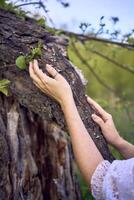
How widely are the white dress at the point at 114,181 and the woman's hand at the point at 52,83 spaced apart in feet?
1.21

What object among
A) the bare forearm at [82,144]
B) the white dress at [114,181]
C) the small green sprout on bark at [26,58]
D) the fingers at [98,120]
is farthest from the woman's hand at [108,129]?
the small green sprout on bark at [26,58]

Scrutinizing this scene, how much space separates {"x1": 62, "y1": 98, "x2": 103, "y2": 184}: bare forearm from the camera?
232 centimetres

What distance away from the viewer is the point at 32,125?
314cm

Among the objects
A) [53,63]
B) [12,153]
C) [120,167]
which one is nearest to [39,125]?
[12,153]

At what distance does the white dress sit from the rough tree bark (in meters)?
0.23

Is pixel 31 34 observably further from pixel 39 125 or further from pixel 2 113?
pixel 39 125

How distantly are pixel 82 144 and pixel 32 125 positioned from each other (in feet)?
2.77

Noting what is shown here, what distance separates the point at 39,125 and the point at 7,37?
29.4 inches

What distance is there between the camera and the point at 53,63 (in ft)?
8.48

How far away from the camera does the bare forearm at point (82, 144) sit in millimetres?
2322

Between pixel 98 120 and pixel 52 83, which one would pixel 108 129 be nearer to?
pixel 98 120

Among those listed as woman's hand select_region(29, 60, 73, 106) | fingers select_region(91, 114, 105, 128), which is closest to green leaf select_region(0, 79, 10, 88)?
woman's hand select_region(29, 60, 73, 106)

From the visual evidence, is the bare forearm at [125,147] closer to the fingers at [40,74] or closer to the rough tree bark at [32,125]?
the rough tree bark at [32,125]

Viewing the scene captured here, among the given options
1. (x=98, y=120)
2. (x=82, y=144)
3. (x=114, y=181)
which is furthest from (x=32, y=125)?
(x=114, y=181)
